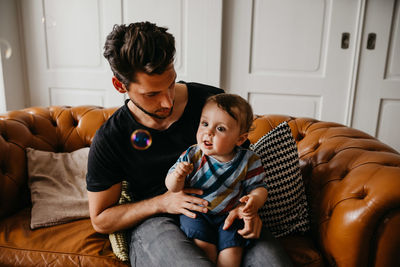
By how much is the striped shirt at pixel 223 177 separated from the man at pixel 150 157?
0.12ft

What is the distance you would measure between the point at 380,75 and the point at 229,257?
220 centimetres

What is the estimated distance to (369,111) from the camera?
2492 millimetres

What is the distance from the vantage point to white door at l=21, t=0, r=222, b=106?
8.25 ft

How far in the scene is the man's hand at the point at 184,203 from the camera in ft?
3.12

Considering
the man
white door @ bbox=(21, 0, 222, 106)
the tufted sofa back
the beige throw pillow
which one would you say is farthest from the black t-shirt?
white door @ bbox=(21, 0, 222, 106)

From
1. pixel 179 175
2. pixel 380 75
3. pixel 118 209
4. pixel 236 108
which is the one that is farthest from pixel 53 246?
pixel 380 75

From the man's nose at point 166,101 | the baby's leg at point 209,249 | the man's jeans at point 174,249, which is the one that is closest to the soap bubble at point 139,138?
the man's nose at point 166,101

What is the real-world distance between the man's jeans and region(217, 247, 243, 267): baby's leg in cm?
4

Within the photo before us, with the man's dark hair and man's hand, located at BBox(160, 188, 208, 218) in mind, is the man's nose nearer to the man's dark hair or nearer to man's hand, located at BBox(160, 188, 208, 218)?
the man's dark hair

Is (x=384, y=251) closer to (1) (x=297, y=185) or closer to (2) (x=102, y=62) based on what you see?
(1) (x=297, y=185)

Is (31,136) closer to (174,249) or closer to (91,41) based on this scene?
(174,249)

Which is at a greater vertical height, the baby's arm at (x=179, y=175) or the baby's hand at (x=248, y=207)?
the baby's arm at (x=179, y=175)

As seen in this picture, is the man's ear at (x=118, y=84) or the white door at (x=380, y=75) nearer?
the man's ear at (x=118, y=84)

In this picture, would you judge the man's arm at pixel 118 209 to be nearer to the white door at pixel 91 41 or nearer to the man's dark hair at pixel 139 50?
the man's dark hair at pixel 139 50
